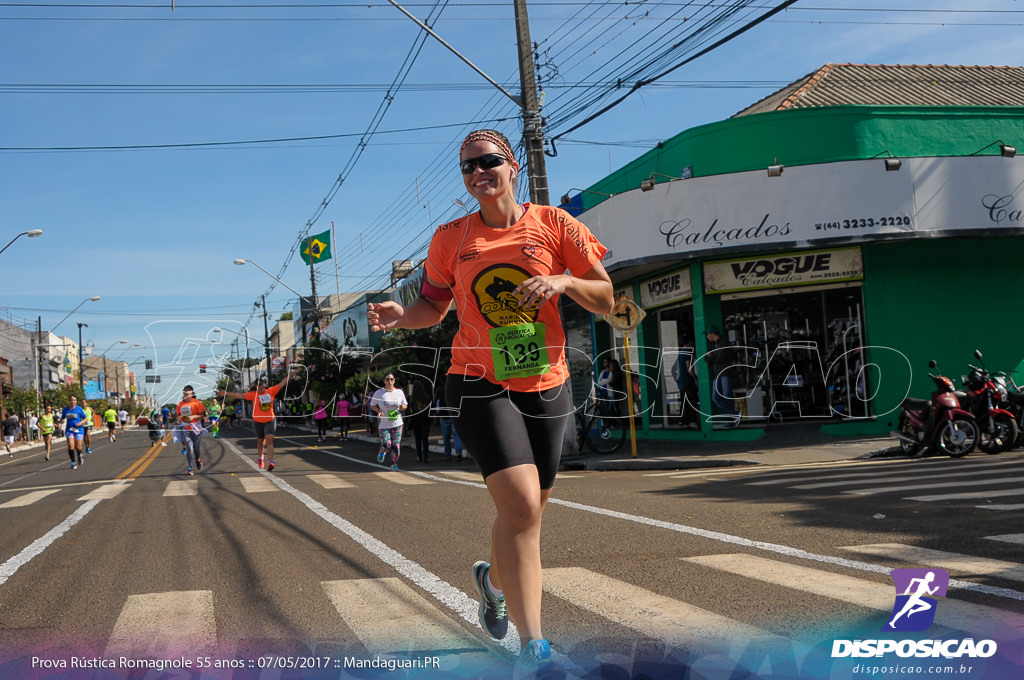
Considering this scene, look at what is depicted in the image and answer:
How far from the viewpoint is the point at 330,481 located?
14.5 m

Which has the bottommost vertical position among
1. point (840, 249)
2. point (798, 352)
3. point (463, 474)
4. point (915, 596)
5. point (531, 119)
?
point (463, 474)

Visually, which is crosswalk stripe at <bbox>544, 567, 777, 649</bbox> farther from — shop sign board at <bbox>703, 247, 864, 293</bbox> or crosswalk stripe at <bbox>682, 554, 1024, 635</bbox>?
shop sign board at <bbox>703, 247, 864, 293</bbox>

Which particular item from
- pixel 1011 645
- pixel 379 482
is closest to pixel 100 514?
pixel 379 482

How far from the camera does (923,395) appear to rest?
18500mm

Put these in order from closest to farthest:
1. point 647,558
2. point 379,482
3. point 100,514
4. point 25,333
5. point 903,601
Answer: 1. point 903,601
2. point 647,558
3. point 100,514
4. point 379,482
5. point 25,333

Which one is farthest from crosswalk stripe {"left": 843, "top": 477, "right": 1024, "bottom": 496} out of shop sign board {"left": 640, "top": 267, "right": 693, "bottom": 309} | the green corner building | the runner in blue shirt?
the runner in blue shirt

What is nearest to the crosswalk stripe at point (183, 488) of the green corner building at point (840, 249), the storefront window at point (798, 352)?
the green corner building at point (840, 249)

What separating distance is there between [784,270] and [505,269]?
16111 millimetres

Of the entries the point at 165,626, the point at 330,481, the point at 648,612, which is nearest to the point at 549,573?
the point at 648,612

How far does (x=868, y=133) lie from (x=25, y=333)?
3506 inches

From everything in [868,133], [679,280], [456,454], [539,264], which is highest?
[868,133]

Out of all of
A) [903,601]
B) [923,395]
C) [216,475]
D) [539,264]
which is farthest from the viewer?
[923,395]

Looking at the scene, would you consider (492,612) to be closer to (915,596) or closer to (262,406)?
(915,596)

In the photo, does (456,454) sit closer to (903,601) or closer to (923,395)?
(923,395)
